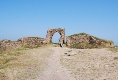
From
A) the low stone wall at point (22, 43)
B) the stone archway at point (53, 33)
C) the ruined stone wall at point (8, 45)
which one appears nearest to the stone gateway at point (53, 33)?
the stone archway at point (53, 33)

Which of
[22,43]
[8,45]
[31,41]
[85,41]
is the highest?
[31,41]

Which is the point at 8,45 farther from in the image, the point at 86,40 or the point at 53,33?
the point at 86,40

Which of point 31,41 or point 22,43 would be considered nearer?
point 22,43

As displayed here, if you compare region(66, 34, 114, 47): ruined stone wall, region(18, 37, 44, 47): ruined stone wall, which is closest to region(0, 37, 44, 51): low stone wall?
region(18, 37, 44, 47): ruined stone wall

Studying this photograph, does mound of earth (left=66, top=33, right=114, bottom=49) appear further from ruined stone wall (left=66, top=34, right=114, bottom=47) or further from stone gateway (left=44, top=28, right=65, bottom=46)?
stone gateway (left=44, top=28, right=65, bottom=46)

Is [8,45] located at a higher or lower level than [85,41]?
lower

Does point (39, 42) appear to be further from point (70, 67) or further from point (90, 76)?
point (90, 76)

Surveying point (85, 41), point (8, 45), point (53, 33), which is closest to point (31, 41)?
point (53, 33)

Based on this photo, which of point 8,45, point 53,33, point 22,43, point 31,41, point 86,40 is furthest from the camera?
point 86,40

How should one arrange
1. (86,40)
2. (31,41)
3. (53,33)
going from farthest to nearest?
(86,40) → (53,33) → (31,41)

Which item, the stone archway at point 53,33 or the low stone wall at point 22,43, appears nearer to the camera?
the low stone wall at point 22,43

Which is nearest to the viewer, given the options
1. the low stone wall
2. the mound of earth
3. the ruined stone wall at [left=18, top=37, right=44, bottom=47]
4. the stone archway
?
the mound of earth

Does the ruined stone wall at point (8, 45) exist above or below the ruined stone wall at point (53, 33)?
below

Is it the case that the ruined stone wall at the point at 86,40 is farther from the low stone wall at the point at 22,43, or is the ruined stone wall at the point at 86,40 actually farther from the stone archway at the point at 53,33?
the low stone wall at the point at 22,43
